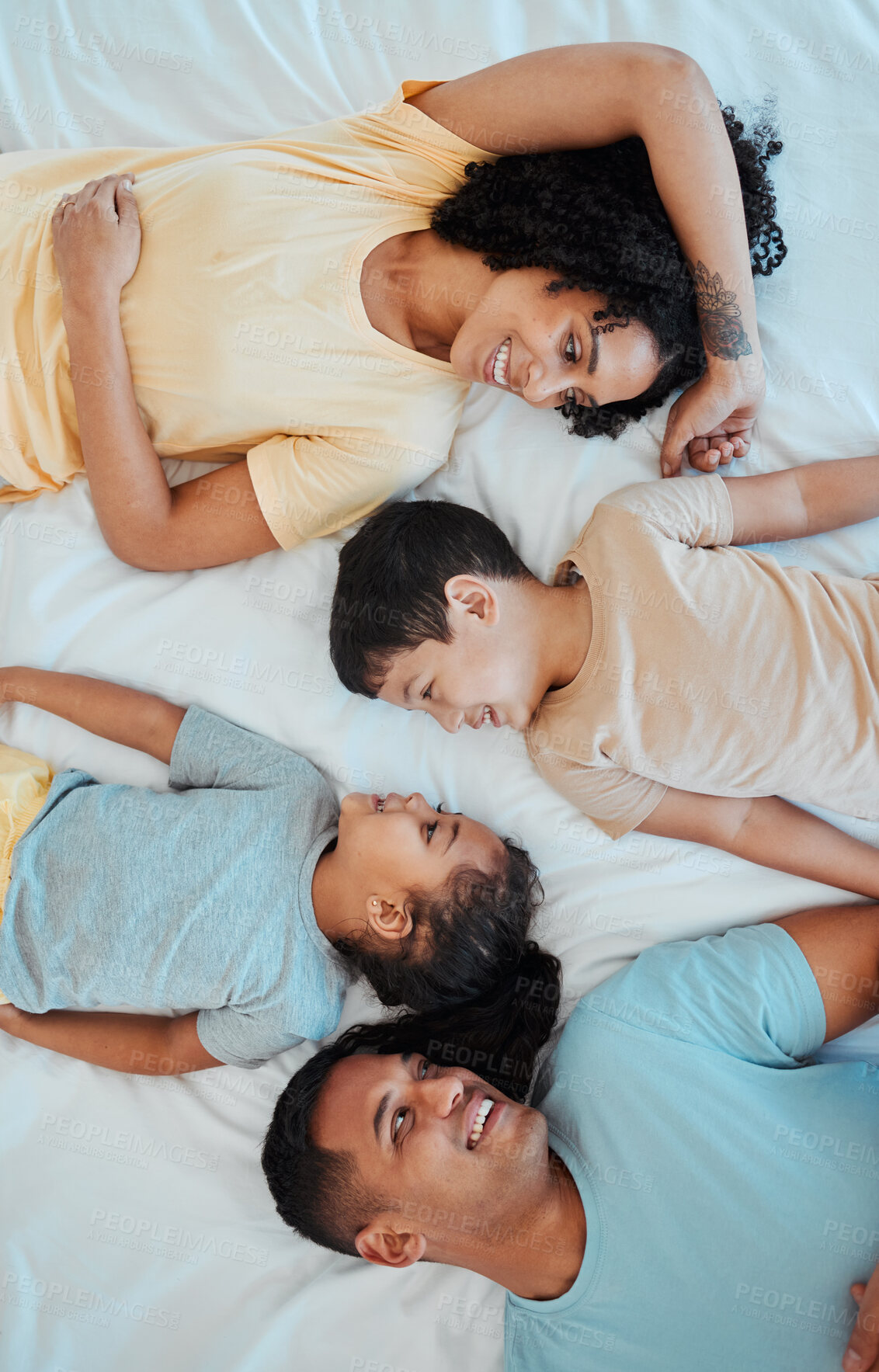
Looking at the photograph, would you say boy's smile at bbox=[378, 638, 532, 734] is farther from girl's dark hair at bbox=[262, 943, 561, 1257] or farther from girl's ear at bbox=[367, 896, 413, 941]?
girl's dark hair at bbox=[262, 943, 561, 1257]

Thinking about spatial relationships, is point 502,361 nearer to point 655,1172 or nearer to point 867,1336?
point 655,1172

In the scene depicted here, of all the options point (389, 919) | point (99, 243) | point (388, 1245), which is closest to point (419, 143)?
point (99, 243)

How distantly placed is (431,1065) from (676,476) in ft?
4.08

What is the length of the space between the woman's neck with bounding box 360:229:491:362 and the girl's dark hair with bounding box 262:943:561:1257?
4.15ft

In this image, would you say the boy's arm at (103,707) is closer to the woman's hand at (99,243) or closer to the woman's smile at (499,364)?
the woman's hand at (99,243)

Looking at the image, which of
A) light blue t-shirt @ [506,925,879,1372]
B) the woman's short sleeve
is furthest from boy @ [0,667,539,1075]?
the woman's short sleeve

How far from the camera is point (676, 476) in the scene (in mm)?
1759

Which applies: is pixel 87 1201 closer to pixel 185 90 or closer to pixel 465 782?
pixel 465 782

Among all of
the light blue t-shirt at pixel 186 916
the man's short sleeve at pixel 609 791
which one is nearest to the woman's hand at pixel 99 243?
the light blue t-shirt at pixel 186 916

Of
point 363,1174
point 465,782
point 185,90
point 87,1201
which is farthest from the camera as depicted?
point 185,90

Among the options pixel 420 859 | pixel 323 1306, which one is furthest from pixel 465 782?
pixel 323 1306

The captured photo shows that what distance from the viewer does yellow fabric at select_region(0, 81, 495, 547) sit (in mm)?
1641

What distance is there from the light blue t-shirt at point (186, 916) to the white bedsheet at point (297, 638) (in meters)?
0.09

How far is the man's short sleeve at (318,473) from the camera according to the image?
1705 mm
